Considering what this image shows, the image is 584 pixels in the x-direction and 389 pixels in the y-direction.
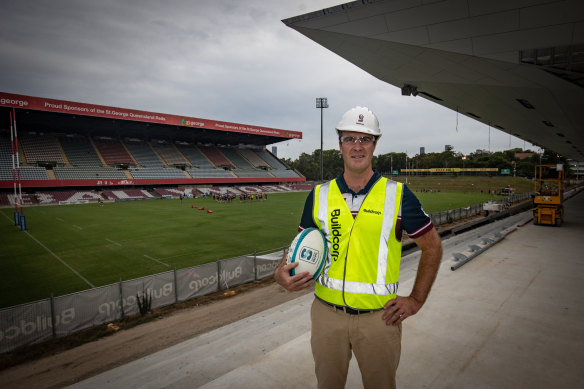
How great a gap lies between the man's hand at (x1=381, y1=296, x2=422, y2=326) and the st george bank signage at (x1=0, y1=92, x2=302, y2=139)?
173 feet

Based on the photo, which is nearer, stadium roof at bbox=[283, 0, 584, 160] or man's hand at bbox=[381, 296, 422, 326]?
man's hand at bbox=[381, 296, 422, 326]

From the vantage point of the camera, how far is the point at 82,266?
13352mm

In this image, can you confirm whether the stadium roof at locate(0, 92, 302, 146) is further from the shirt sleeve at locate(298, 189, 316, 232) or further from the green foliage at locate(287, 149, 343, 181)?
the shirt sleeve at locate(298, 189, 316, 232)

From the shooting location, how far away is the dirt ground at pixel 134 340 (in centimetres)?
622

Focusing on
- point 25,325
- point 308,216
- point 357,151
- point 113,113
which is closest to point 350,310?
point 308,216

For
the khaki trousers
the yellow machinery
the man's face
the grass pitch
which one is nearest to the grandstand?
the grass pitch

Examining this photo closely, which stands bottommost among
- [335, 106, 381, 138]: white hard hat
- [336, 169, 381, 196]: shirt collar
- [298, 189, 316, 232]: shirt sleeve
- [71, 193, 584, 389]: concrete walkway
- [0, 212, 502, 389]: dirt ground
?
[0, 212, 502, 389]: dirt ground

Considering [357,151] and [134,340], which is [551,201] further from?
[134,340]

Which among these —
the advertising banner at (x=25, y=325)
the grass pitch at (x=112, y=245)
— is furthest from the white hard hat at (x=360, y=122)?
the grass pitch at (x=112, y=245)

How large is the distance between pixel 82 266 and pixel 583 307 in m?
17.0

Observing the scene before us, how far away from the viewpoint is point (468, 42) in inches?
339

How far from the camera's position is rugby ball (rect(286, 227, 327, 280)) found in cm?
237

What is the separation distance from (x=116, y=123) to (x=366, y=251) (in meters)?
60.7

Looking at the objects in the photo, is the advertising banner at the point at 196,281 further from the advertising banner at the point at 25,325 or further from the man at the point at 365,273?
the man at the point at 365,273
